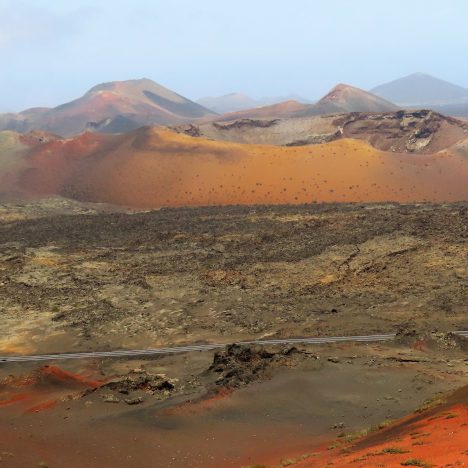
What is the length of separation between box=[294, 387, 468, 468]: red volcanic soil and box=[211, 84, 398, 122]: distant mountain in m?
140

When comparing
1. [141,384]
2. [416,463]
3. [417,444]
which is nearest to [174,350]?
[141,384]

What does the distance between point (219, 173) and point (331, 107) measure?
92.1 meters

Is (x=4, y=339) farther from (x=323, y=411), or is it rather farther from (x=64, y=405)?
(x=323, y=411)

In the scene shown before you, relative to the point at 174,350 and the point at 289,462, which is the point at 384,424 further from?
the point at 174,350

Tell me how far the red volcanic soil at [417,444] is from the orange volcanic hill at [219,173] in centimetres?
4968

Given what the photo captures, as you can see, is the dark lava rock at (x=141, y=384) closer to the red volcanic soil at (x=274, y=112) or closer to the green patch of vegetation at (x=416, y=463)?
the green patch of vegetation at (x=416, y=463)

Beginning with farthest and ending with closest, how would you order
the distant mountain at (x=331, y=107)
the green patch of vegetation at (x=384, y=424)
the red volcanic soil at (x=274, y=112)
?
the red volcanic soil at (x=274, y=112) → the distant mountain at (x=331, y=107) → the green patch of vegetation at (x=384, y=424)

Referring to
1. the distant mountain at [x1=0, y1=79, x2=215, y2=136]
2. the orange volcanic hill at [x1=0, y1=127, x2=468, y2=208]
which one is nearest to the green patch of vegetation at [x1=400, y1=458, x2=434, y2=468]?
the orange volcanic hill at [x1=0, y1=127, x2=468, y2=208]

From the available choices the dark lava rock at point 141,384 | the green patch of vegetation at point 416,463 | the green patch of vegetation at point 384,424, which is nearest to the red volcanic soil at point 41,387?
the dark lava rock at point 141,384

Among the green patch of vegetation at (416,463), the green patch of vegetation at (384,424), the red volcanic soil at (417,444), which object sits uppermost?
the green patch of vegetation at (416,463)

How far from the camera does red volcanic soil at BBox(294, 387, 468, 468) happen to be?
37.5 ft

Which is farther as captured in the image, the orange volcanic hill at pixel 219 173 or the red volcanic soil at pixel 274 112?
the red volcanic soil at pixel 274 112

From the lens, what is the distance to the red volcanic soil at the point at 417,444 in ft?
37.5

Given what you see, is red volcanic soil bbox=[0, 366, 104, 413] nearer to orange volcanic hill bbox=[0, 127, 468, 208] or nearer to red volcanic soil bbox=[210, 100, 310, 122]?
orange volcanic hill bbox=[0, 127, 468, 208]
